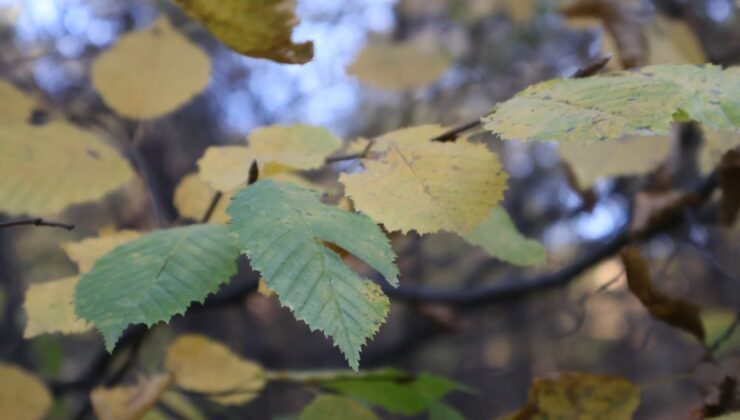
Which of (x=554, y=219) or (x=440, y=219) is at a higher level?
(x=440, y=219)

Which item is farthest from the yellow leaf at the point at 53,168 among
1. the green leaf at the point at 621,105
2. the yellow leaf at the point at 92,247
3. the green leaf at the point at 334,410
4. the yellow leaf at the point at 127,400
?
the green leaf at the point at 621,105

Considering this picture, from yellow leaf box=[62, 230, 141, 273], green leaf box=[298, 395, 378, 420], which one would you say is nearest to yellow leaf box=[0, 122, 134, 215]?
yellow leaf box=[62, 230, 141, 273]

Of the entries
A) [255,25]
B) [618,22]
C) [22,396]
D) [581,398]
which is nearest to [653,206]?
[618,22]

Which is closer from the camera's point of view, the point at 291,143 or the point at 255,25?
the point at 255,25

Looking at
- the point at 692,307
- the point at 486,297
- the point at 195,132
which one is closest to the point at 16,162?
the point at 692,307

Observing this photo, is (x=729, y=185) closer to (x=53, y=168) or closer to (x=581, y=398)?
(x=581, y=398)

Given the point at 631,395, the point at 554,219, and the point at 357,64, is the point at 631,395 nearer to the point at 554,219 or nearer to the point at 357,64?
the point at 357,64
